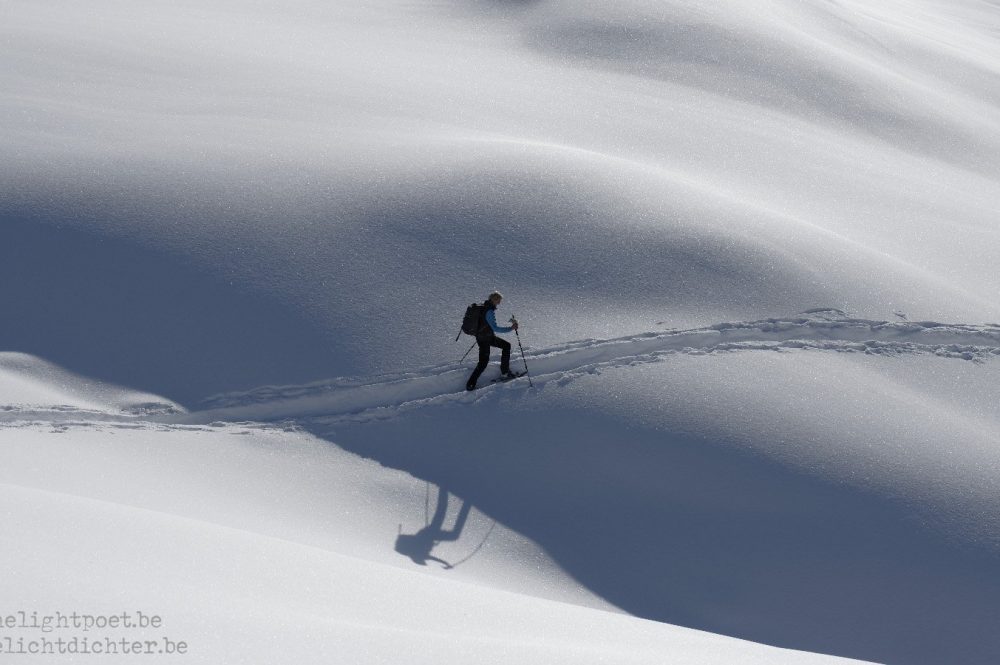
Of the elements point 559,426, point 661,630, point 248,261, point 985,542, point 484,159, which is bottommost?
point 661,630

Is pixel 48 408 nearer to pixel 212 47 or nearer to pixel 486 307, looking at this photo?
pixel 486 307

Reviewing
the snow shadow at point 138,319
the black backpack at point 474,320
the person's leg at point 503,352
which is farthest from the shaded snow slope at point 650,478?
the black backpack at point 474,320

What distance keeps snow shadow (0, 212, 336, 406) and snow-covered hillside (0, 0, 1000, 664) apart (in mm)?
49

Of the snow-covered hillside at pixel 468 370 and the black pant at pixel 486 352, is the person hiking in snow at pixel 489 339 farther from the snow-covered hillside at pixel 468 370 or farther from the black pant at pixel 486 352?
the snow-covered hillside at pixel 468 370

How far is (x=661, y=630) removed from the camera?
7.91 meters

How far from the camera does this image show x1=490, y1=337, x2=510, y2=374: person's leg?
11562 millimetres

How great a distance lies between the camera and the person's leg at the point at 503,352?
37.9 feet

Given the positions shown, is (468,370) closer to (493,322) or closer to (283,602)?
(493,322)

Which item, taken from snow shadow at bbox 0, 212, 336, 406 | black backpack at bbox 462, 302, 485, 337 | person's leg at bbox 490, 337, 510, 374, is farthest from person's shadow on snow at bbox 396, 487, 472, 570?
snow shadow at bbox 0, 212, 336, 406

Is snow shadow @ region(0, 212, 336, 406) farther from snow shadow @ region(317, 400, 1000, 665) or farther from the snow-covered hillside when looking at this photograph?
snow shadow @ region(317, 400, 1000, 665)

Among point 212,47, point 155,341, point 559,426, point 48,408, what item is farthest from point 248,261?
point 212,47

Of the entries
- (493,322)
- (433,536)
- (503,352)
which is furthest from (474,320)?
(433,536)

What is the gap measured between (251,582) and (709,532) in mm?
6032

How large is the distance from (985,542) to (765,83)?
14846 millimetres
